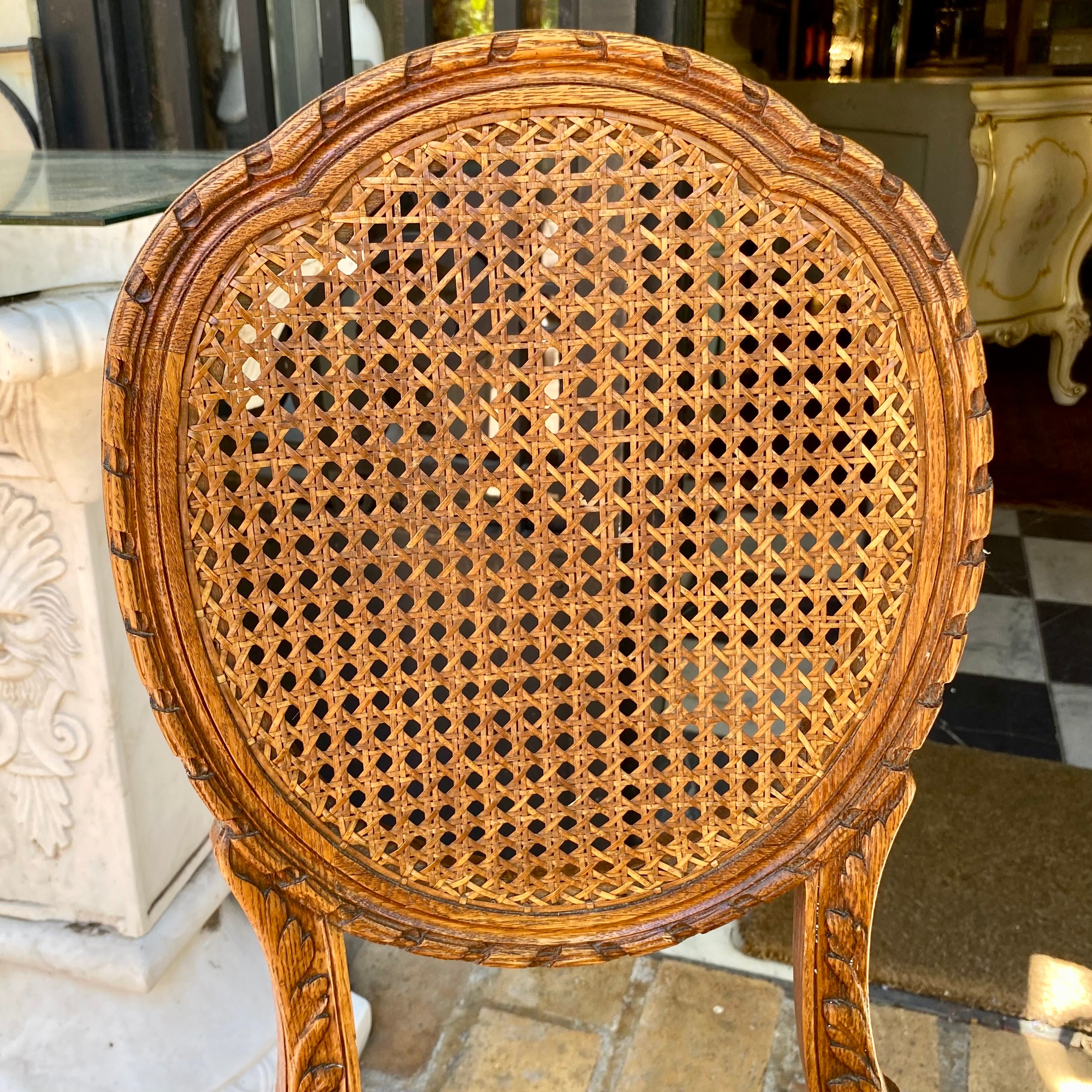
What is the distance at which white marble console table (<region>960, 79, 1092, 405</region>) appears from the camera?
2891mm

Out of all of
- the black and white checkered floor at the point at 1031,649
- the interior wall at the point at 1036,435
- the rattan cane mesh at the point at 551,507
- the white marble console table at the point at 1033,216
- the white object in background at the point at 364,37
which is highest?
the white object in background at the point at 364,37

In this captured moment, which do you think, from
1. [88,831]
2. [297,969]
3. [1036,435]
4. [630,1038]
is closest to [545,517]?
[297,969]

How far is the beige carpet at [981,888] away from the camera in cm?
128

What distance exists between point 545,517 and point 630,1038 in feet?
2.64

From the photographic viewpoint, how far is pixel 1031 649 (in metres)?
2.08

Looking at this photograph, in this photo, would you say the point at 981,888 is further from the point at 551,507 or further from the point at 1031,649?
the point at 551,507

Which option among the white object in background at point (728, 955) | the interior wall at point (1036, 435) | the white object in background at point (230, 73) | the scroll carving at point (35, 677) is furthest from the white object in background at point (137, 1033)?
the interior wall at point (1036, 435)

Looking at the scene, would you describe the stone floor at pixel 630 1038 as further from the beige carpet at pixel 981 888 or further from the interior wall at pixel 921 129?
the interior wall at pixel 921 129

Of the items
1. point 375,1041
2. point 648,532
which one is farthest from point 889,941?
point 648,532

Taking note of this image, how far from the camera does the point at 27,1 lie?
4.55 ft

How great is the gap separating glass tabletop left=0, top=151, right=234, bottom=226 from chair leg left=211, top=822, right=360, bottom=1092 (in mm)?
426

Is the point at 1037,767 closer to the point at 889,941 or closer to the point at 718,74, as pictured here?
the point at 889,941

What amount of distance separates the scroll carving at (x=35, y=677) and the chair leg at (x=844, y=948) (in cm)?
68

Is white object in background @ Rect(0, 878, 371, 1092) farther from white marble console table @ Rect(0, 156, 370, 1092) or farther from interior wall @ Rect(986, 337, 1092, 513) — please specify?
interior wall @ Rect(986, 337, 1092, 513)
